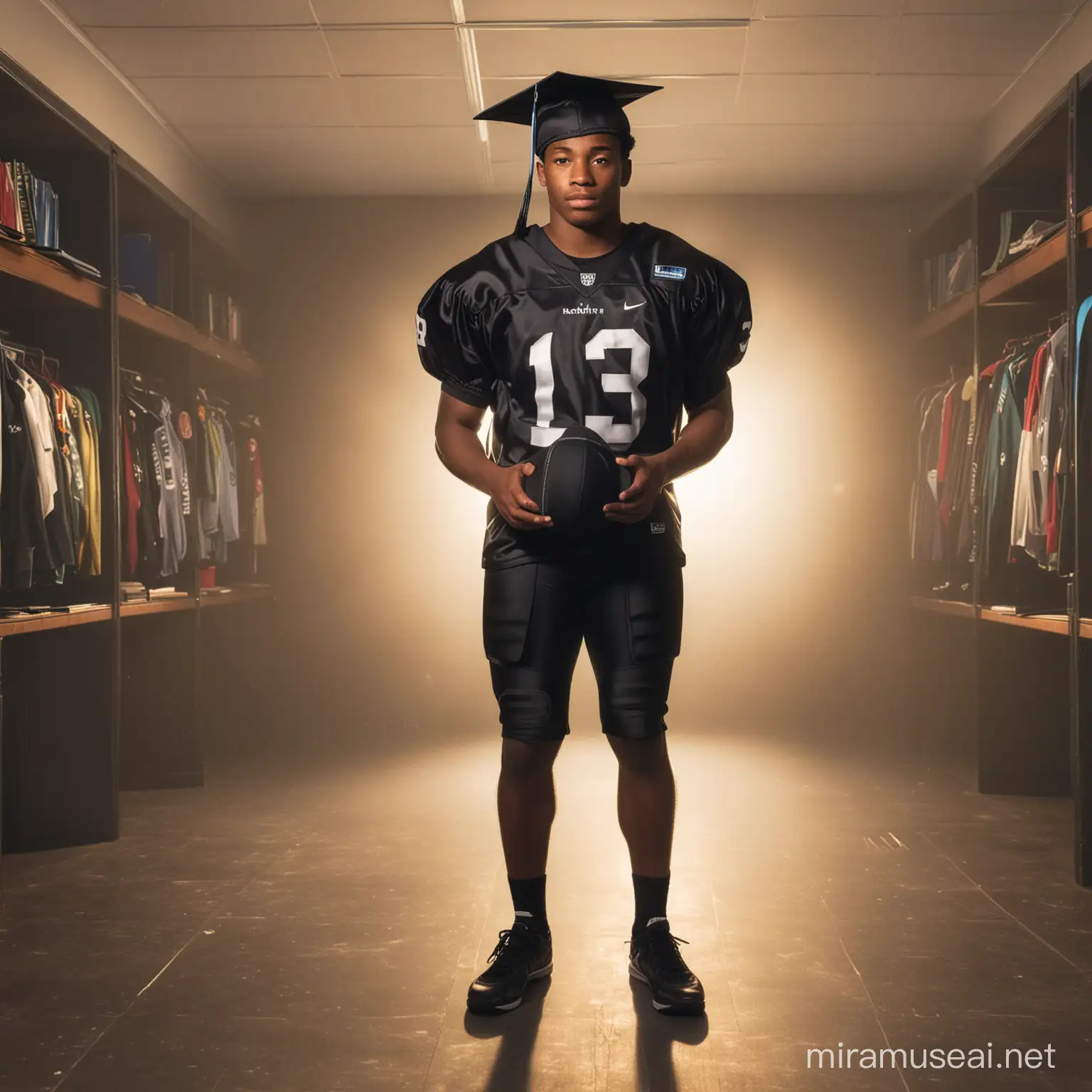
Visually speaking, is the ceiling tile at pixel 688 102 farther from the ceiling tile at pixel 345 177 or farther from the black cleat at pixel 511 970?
the black cleat at pixel 511 970

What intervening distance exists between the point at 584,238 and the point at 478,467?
0.44m

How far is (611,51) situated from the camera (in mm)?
4320

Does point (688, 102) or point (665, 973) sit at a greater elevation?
point (688, 102)

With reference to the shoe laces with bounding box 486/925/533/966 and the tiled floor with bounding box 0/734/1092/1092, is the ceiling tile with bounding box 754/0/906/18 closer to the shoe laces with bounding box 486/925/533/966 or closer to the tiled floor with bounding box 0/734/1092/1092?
the tiled floor with bounding box 0/734/1092/1092

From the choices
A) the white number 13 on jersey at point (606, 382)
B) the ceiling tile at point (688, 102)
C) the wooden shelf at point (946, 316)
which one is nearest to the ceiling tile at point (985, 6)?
the ceiling tile at point (688, 102)

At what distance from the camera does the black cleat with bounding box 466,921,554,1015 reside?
2.11 m

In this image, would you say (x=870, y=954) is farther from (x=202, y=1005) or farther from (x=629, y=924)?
(x=202, y=1005)

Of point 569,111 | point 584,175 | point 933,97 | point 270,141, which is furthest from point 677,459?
point 270,141

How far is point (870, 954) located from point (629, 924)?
0.51 m

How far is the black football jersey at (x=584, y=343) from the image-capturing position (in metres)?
2.13

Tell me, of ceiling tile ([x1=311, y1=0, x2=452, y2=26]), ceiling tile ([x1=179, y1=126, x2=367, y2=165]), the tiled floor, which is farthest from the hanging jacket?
ceiling tile ([x1=179, y1=126, x2=367, y2=165])

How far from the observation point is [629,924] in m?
2.69

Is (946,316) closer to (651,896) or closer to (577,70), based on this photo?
(577,70)

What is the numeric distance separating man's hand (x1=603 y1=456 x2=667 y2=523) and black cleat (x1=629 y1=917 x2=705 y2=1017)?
0.73 metres
